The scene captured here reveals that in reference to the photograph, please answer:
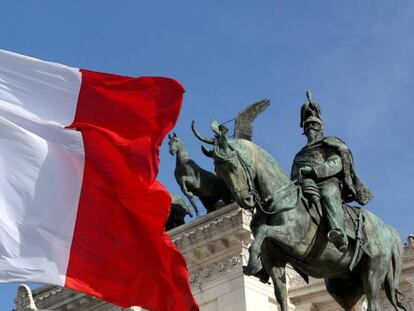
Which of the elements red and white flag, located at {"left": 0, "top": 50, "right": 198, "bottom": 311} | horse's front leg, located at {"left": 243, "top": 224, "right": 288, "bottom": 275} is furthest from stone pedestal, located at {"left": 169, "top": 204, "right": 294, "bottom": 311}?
horse's front leg, located at {"left": 243, "top": 224, "right": 288, "bottom": 275}

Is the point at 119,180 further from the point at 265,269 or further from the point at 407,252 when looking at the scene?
the point at 407,252

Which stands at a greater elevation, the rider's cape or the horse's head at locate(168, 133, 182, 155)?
the horse's head at locate(168, 133, 182, 155)

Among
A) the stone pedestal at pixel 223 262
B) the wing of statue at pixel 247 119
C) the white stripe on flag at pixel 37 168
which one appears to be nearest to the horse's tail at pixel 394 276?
the white stripe on flag at pixel 37 168

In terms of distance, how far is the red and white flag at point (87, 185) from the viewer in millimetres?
12102

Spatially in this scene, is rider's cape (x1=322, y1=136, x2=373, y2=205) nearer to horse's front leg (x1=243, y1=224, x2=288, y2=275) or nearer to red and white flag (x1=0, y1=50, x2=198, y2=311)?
horse's front leg (x1=243, y1=224, x2=288, y2=275)

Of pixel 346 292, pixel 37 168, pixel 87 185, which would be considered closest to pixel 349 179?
pixel 346 292

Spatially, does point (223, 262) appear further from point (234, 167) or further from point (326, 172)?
point (234, 167)

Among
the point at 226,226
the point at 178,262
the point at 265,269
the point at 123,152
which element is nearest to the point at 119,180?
the point at 123,152

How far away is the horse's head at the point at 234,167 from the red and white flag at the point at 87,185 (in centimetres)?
138

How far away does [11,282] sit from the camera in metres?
11.6

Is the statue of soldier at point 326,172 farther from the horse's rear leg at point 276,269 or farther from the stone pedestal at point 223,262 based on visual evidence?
the stone pedestal at point 223,262

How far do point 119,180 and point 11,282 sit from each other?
1685 mm

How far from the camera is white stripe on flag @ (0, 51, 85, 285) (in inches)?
469

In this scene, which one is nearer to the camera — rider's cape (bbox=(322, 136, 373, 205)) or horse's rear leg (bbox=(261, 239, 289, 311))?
horse's rear leg (bbox=(261, 239, 289, 311))
